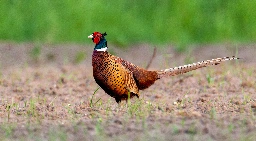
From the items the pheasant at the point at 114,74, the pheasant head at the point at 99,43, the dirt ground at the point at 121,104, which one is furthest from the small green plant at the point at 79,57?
the pheasant head at the point at 99,43

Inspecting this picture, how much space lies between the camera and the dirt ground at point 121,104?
Answer: 5688 millimetres

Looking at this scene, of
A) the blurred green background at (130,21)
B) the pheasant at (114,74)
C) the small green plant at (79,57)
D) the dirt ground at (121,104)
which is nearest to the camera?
the dirt ground at (121,104)

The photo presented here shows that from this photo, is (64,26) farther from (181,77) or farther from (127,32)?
(181,77)

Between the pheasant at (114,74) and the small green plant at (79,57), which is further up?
the small green plant at (79,57)

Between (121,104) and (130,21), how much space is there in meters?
6.25

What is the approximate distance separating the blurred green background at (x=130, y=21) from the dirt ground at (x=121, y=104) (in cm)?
53

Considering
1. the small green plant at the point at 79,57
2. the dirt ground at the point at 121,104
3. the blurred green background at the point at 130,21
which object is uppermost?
the blurred green background at the point at 130,21

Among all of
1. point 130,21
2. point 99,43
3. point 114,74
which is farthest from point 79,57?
point 114,74

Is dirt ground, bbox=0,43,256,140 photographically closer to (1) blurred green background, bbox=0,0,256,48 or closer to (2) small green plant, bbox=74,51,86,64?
(2) small green plant, bbox=74,51,86,64

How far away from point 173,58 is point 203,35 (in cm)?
166

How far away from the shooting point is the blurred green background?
1358 centimetres

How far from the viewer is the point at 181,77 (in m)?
9.74

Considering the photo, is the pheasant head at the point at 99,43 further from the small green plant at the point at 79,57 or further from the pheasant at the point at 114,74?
the small green plant at the point at 79,57

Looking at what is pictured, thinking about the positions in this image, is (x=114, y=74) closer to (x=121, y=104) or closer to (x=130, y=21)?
(x=121, y=104)
